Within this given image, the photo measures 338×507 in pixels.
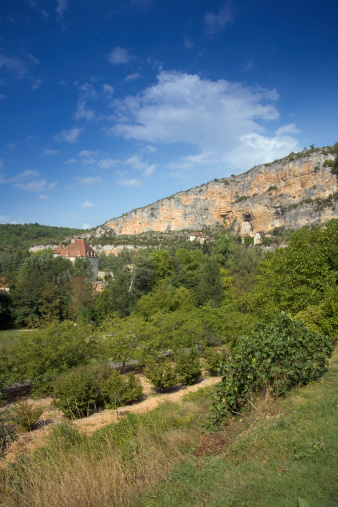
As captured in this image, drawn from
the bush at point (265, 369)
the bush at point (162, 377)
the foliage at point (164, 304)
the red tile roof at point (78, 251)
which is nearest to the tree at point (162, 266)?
the foliage at point (164, 304)

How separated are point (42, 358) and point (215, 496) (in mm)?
12993

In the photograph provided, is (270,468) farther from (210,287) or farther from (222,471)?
(210,287)

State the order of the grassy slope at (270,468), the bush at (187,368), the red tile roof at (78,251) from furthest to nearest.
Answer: the red tile roof at (78,251) → the bush at (187,368) → the grassy slope at (270,468)

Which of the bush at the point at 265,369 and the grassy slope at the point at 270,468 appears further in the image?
the bush at the point at 265,369

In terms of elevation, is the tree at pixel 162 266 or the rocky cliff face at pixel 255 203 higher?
the rocky cliff face at pixel 255 203

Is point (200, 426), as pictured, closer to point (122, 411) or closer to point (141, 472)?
point (141, 472)

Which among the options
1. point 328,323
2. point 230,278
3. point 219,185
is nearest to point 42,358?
point 328,323

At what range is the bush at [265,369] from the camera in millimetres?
5922

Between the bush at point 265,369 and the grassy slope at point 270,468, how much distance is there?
564mm

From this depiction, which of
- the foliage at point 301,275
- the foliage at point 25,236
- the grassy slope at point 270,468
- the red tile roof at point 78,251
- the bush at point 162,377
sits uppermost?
the foliage at point 25,236

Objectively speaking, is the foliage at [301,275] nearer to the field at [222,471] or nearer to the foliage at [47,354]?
the field at [222,471]

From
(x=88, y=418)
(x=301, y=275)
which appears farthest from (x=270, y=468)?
(x=301, y=275)

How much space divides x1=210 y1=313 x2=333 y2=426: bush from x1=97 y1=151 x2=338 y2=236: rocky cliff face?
67.1m

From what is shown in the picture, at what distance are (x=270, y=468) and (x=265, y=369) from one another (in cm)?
239
